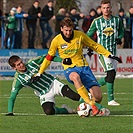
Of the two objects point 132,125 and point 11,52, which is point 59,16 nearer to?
point 11,52

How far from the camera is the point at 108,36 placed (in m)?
14.8

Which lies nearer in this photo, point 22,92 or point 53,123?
point 53,123

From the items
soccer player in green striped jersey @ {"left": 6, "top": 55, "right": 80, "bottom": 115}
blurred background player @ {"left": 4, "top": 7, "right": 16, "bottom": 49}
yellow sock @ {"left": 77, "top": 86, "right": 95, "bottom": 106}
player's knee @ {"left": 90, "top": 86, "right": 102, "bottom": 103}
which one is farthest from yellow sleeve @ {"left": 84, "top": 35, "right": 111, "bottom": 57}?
blurred background player @ {"left": 4, "top": 7, "right": 16, "bottom": 49}

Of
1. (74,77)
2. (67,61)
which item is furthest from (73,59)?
(74,77)

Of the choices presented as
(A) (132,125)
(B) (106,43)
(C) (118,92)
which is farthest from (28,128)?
(C) (118,92)

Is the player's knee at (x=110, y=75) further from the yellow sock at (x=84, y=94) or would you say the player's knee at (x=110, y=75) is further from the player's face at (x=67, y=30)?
the yellow sock at (x=84, y=94)

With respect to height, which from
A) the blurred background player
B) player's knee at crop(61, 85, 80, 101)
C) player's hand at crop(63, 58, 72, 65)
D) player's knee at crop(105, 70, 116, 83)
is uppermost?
the blurred background player

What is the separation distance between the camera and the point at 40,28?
25078 mm

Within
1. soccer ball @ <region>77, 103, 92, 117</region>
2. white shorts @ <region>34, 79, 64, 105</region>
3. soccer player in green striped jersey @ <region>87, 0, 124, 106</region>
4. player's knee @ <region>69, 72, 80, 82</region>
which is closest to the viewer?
soccer ball @ <region>77, 103, 92, 117</region>

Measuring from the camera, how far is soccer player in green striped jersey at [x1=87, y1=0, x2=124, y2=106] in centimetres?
1452

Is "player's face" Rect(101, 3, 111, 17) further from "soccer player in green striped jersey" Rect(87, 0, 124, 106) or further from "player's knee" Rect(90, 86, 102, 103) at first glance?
"player's knee" Rect(90, 86, 102, 103)

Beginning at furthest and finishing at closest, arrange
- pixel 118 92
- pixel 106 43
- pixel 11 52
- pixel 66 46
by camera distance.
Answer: pixel 11 52 → pixel 118 92 → pixel 106 43 → pixel 66 46

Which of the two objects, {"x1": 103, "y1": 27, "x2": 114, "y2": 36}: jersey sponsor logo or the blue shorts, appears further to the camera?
{"x1": 103, "y1": 27, "x2": 114, "y2": 36}: jersey sponsor logo

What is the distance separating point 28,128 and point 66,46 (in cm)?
238
